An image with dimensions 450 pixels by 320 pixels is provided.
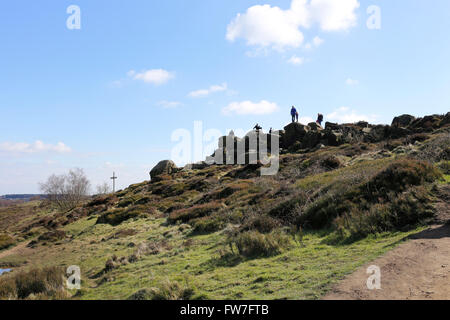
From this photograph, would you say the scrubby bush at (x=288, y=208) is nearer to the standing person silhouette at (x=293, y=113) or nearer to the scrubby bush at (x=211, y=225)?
the scrubby bush at (x=211, y=225)

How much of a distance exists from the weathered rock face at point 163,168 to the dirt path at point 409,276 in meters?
45.5

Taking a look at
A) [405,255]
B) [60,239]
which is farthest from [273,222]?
[60,239]

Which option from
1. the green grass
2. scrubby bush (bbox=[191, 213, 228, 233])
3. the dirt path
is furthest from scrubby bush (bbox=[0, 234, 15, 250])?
the dirt path

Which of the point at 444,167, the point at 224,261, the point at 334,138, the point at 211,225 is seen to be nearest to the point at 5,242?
the point at 211,225

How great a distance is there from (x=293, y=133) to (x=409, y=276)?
4119 centimetres

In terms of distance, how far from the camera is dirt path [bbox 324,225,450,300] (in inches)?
185

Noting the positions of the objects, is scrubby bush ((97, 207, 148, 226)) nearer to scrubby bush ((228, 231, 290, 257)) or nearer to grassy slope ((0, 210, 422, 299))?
grassy slope ((0, 210, 422, 299))

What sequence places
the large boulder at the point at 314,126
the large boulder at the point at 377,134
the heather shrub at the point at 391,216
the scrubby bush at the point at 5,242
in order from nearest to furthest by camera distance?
the heather shrub at the point at 391,216 < the scrubby bush at the point at 5,242 < the large boulder at the point at 377,134 < the large boulder at the point at 314,126

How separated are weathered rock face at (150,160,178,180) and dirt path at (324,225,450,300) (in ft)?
149

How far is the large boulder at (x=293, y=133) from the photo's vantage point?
44381 mm

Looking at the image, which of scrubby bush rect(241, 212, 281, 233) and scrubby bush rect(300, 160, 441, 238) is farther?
scrubby bush rect(241, 212, 281, 233)

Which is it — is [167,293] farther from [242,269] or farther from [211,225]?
[211,225]

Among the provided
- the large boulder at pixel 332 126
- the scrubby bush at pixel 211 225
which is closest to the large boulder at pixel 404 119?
the large boulder at pixel 332 126

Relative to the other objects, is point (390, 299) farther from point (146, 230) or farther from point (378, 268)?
point (146, 230)
